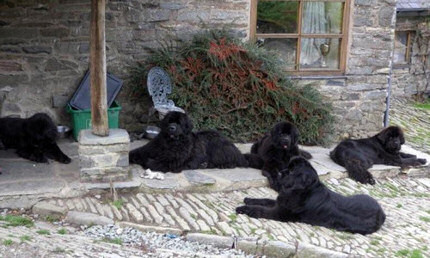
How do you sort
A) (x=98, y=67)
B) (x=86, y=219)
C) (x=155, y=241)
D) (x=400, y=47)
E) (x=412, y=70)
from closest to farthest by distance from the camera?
(x=155, y=241) < (x=86, y=219) < (x=98, y=67) < (x=400, y=47) < (x=412, y=70)

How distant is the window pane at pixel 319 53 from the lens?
9641 millimetres

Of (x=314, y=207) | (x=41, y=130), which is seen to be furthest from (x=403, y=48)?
(x=41, y=130)

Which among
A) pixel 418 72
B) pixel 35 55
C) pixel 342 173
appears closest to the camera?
pixel 342 173

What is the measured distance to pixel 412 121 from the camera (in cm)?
1302

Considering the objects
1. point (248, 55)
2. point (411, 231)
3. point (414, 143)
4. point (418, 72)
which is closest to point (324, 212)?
point (411, 231)

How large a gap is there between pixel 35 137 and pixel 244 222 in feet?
10.1

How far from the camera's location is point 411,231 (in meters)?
6.27

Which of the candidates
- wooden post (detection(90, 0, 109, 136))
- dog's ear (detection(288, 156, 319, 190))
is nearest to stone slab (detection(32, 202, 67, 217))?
→ wooden post (detection(90, 0, 109, 136))

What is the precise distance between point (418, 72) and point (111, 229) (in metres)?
12.4

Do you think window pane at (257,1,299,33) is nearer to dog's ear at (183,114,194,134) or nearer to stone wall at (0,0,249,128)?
stone wall at (0,0,249,128)

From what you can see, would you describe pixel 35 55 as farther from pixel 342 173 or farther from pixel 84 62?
pixel 342 173

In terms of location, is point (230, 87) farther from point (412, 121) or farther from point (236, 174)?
point (412, 121)

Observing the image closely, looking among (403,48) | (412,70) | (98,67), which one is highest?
(403,48)

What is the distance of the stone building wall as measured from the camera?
27.1ft
